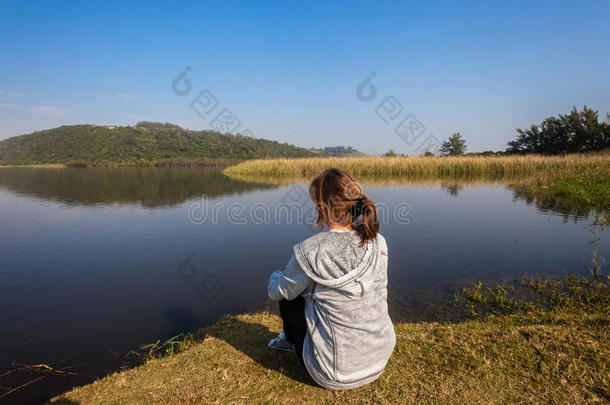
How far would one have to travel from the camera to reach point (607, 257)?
512 cm

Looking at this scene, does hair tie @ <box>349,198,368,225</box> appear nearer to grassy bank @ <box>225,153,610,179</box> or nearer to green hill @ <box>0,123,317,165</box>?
grassy bank @ <box>225,153,610,179</box>

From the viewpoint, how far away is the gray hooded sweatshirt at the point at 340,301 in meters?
1.74

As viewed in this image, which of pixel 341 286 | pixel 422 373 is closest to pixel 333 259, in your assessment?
pixel 341 286

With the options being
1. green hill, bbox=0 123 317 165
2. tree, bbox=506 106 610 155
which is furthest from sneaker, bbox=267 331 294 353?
green hill, bbox=0 123 317 165

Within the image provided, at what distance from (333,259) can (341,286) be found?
16 cm

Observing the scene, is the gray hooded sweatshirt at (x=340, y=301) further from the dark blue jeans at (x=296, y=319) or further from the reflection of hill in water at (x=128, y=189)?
the reflection of hill in water at (x=128, y=189)

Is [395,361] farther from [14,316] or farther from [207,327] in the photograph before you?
[14,316]

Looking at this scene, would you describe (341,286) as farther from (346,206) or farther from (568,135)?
→ (568,135)

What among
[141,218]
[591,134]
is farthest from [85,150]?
[591,134]

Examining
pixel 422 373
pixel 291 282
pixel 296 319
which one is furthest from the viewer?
pixel 422 373

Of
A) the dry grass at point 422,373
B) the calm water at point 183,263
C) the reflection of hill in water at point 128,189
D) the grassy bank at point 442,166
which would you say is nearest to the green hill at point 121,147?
the reflection of hill in water at point 128,189

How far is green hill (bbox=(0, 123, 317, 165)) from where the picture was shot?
74.7 meters

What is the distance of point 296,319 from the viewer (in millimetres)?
2070

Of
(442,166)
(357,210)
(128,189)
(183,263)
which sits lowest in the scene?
(183,263)
